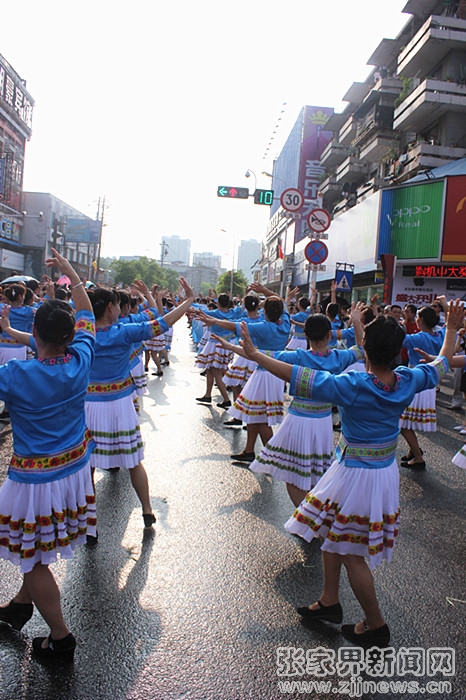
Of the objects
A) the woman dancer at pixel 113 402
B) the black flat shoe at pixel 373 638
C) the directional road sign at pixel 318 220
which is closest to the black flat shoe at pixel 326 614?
the black flat shoe at pixel 373 638

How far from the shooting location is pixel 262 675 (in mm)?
2850

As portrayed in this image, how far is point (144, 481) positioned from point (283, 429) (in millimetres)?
1346

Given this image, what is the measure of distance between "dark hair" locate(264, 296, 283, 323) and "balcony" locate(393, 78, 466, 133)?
21.5m

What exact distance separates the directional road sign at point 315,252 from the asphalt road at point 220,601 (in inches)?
277

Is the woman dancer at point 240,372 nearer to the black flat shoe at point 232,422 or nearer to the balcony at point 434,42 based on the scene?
the black flat shoe at point 232,422

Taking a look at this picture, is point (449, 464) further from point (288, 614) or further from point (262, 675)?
point (262, 675)

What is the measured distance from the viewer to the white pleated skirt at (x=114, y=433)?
14.7 ft

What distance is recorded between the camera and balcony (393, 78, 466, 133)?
23.3 m

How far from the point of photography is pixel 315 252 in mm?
12055

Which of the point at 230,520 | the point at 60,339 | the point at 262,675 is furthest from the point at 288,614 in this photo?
the point at 60,339

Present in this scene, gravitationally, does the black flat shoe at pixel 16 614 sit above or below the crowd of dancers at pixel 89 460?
below

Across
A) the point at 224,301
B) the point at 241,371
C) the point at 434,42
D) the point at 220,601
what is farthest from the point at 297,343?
the point at 434,42

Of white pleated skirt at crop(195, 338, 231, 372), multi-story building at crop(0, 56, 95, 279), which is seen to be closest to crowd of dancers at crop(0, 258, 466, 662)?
white pleated skirt at crop(195, 338, 231, 372)

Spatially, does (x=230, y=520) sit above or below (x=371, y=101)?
below
